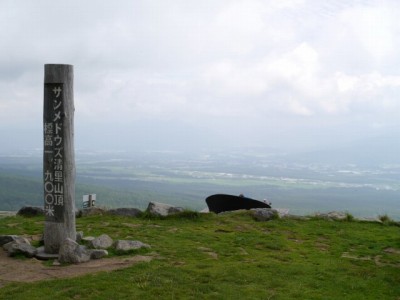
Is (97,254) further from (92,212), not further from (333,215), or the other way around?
(333,215)

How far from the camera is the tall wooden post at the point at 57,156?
993 centimetres

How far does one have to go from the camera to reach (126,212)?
14.7 meters

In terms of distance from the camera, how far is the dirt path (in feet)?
26.2

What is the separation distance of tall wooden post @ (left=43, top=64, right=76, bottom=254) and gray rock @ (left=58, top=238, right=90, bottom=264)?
0.82 metres

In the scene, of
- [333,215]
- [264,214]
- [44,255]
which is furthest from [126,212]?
[333,215]

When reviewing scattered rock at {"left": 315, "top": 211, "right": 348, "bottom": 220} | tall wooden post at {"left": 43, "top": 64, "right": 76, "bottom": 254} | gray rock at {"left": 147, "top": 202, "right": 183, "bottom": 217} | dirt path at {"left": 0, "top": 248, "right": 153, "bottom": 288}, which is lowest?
dirt path at {"left": 0, "top": 248, "right": 153, "bottom": 288}

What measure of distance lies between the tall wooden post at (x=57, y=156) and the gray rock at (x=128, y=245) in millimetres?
1142

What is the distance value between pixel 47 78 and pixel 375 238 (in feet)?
29.8

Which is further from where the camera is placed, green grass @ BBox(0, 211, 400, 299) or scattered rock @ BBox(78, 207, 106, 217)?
scattered rock @ BBox(78, 207, 106, 217)

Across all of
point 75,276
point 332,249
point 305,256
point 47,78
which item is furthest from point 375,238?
point 47,78

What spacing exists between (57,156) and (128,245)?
7.77ft

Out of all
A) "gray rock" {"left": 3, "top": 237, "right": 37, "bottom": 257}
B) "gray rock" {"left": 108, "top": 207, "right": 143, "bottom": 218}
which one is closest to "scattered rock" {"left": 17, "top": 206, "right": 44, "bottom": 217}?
"gray rock" {"left": 108, "top": 207, "right": 143, "bottom": 218}

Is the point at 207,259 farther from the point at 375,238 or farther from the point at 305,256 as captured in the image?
the point at 375,238

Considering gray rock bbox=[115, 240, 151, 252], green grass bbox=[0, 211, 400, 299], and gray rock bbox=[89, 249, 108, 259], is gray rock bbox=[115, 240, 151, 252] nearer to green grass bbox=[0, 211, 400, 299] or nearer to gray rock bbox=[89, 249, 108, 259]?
green grass bbox=[0, 211, 400, 299]
